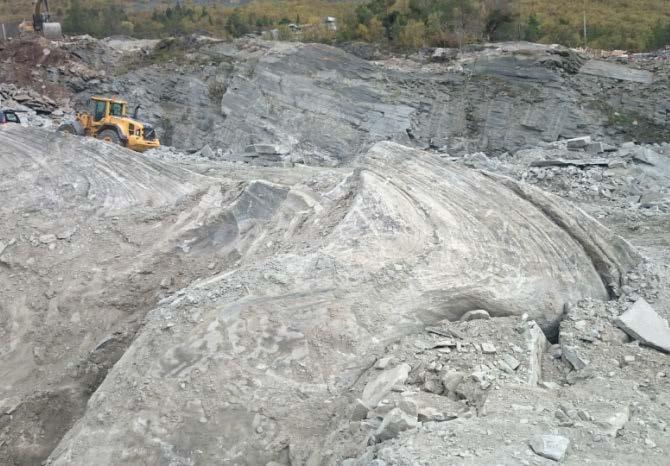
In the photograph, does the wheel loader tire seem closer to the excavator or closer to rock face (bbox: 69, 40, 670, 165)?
rock face (bbox: 69, 40, 670, 165)

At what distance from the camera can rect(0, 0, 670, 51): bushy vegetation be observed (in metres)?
20.5

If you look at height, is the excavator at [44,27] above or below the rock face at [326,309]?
above

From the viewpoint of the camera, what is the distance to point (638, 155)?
44.8ft

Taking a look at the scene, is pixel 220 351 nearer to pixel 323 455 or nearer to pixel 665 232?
pixel 323 455

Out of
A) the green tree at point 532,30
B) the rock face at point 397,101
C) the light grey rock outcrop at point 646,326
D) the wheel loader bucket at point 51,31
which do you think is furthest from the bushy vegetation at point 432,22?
the light grey rock outcrop at point 646,326

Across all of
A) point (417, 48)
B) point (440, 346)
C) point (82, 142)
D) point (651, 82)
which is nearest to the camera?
point (440, 346)

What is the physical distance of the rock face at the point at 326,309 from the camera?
4.72 metres

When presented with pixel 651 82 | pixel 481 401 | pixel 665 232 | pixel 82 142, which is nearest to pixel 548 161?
pixel 665 232

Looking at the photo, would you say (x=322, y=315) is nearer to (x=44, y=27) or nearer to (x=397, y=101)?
(x=397, y=101)

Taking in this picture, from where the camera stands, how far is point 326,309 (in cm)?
536

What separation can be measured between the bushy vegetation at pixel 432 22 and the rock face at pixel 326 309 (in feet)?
49.1

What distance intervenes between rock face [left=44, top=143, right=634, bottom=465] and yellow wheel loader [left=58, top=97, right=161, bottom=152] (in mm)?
8760

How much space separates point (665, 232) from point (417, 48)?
1306 centimetres

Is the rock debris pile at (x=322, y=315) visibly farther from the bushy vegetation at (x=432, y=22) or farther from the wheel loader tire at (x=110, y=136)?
the bushy vegetation at (x=432, y=22)
